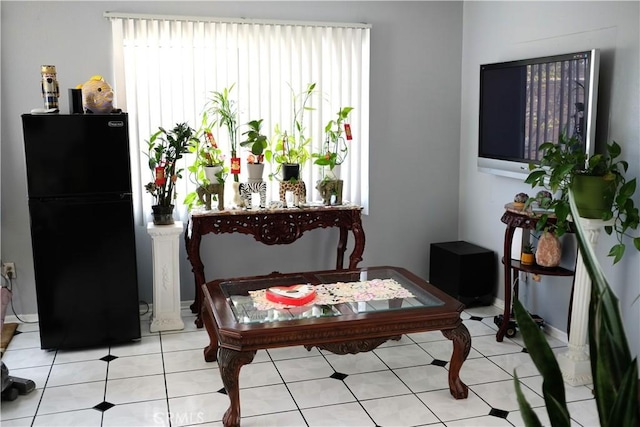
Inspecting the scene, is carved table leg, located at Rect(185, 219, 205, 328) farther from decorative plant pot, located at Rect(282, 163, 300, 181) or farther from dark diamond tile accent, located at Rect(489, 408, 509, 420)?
dark diamond tile accent, located at Rect(489, 408, 509, 420)

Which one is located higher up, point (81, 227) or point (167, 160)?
point (167, 160)

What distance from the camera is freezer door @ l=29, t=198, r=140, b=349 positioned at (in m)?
3.83

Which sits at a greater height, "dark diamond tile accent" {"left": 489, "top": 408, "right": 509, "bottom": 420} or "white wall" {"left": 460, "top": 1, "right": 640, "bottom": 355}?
"white wall" {"left": 460, "top": 1, "right": 640, "bottom": 355}

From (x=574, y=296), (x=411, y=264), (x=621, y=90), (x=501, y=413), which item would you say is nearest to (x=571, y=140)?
(x=621, y=90)

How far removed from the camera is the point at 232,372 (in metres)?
2.96

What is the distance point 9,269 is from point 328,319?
2585 mm

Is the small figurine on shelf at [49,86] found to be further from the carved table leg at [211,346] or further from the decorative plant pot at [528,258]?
the decorative plant pot at [528,258]

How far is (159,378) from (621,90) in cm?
306

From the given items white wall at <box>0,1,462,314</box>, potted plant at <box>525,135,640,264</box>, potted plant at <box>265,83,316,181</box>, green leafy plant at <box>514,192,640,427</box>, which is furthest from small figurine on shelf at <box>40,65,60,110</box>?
green leafy plant at <box>514,192,640,427</box>

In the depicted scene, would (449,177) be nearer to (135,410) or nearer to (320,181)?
(320,181)

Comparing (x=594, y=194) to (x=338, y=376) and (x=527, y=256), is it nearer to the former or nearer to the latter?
(x=527, y=256)

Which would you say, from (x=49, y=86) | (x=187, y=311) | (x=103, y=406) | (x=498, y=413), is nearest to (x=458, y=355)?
(x=498, y=413)

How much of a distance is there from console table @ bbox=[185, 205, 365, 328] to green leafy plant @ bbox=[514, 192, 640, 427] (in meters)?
3.24

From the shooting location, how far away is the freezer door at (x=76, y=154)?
12.3 feet
